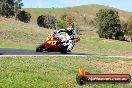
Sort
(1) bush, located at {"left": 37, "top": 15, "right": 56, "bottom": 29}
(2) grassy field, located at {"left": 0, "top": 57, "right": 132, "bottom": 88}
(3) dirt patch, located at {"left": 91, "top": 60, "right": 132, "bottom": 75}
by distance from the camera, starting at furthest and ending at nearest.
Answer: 1. (1) bush, located at {"left": 37, "top": 15, "right": 56, "bottom": 29}
2. (3) dirt patch, located at {"left": 91, "top": 60, "right": 132, "bottom": 75}
3. (2) grassy field, located at {"left": 0, "top": 57, "right": 132, "bottom": 88}

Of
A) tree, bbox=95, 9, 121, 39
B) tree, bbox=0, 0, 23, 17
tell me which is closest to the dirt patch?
tree, bbox=95, 9, 121, 39

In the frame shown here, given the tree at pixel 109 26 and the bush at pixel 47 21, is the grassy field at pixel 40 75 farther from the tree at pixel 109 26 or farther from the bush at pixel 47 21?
the bush at pixel 47 21

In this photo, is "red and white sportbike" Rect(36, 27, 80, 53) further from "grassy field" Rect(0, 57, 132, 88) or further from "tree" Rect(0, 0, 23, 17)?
"tree" Rect(0, 0, 23, 17)

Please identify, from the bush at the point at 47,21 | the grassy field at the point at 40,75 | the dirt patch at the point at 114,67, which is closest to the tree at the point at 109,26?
the bush at the point at 47,21

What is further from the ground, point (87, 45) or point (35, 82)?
point (35, 82)

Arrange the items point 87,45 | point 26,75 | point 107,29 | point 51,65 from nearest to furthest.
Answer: point 26,75
point 51,65
point 87,45
point 107,29

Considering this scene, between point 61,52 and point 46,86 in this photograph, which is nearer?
point 46,86

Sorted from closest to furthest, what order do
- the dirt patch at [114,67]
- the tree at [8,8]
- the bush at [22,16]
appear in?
the dirt patch at [114,67] → the tree at [8,8] → the bush at [22,16]

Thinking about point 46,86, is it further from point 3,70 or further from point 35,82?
point 3,70

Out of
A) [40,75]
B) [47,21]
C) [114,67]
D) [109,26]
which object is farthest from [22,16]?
[40,75]

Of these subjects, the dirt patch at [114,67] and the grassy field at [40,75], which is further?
the dirt patch at [114,67]

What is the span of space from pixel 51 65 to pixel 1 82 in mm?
7700

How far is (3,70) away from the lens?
850 inches

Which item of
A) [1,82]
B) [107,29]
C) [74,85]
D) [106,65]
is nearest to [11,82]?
[1,82]
